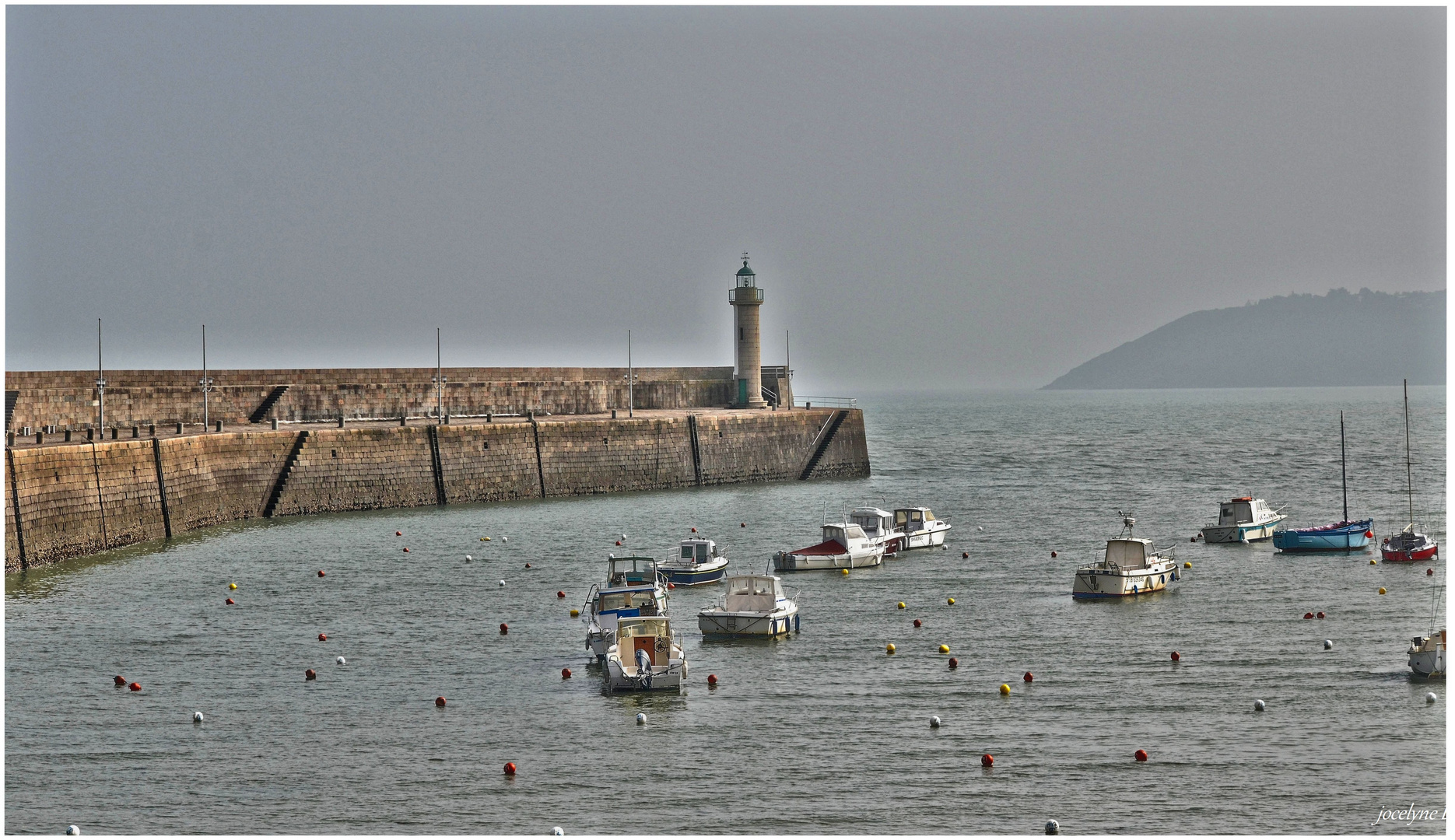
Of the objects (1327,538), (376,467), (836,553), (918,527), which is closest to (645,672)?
(836,553)

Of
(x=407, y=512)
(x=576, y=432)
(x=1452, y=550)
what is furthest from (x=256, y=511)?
(x=1452, y=550)

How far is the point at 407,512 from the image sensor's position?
58.0 m

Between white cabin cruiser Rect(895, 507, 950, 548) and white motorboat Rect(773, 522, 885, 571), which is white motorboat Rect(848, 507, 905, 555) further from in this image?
white motorboat Rect(773, 522, 885, 571)

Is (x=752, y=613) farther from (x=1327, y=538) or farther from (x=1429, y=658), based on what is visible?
(x=1327, y=538)

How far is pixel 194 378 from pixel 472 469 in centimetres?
1543

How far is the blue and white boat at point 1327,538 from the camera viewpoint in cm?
4584

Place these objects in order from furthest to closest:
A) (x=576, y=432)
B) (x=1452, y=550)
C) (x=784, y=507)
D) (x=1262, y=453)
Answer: (x=1262, y=453) → (x=576, y=432) → (x=784, y=507) → (x=1452, y=550)

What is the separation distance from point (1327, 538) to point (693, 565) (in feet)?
65.4

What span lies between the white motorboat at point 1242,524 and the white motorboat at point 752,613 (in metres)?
21.6

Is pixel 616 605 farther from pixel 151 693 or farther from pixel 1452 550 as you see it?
pixel 1452 550

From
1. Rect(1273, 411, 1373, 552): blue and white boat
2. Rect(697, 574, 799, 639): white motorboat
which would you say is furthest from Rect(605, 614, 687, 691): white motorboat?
Rect(1273, 411, 1373, 552): blue and white boat

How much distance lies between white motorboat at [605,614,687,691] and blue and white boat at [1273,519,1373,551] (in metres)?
25.9

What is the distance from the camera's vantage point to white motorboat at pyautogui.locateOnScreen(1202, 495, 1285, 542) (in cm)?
4909

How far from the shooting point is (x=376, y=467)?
58938 millimetres
